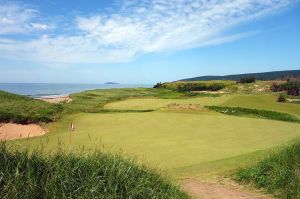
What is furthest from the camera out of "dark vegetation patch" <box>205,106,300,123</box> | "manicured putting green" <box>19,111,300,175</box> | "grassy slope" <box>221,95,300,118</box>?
"grassy slope" <box>221,95,300,118</box>

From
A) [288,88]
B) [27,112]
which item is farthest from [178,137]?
[288,88]

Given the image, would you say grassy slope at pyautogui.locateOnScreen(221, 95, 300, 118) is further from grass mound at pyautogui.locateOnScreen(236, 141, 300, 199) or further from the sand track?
the sand track

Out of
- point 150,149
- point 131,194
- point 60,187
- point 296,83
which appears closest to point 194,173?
point 150,149

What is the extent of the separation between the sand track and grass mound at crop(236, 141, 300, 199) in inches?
15.7

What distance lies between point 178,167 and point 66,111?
1173 centimetres

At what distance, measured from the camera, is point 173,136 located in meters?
15.3

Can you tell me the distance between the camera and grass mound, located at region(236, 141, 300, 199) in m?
8.07

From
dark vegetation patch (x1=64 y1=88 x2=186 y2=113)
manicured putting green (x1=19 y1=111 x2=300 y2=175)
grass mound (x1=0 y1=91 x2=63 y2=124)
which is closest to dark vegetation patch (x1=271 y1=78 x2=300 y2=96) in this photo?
dark vegetation patch (x1=64 y1=88 x2=186 y2=113)

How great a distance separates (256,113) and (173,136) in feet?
35.6

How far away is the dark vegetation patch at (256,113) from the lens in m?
22.4

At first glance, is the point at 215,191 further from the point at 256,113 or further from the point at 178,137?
the point at 256,113

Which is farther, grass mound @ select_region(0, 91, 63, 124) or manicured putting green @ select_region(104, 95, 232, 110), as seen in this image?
manicured putting green @ select_region(104, 95, 232, 110)

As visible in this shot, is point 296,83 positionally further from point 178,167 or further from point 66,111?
point 178,167

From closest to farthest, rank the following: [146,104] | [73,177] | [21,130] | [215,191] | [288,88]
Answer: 1. [73,177]
2. [215,191]
3. [21,130]
4. [146,104]
5. [288,88]
